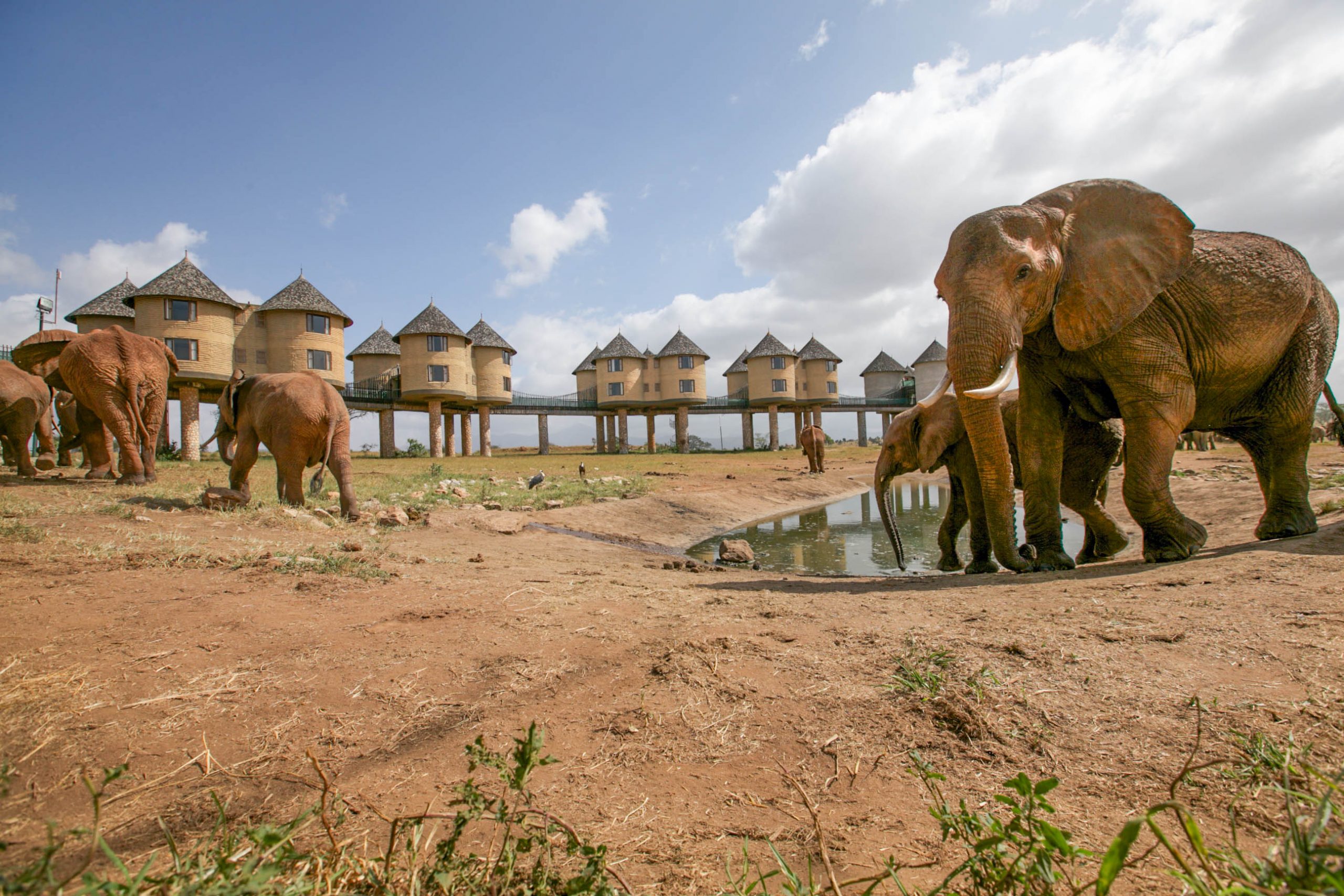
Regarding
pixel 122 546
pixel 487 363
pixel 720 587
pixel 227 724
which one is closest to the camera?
pixel 227 724

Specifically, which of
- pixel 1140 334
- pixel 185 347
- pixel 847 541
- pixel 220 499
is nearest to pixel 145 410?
pixel 220 499

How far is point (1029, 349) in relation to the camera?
20.4 ft

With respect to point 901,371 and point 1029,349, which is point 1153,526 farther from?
point 901,371

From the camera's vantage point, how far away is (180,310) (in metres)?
29.2

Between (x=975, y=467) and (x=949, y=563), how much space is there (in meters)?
1.39

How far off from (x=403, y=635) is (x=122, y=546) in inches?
135

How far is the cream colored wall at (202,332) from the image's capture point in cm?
2877

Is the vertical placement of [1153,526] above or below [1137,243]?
below

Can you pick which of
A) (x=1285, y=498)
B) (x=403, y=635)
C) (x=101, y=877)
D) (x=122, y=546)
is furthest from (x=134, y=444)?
(x=1285, y=498)

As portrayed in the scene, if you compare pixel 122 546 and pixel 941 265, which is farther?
pixel 941 265

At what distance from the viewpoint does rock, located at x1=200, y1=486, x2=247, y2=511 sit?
25.3 ft

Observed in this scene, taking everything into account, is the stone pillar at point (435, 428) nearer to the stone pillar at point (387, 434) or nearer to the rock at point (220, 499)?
the stone pillar at point (387, 434)

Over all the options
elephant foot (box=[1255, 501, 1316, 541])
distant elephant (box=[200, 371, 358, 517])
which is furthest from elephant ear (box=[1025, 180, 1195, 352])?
distant elephant (box=[200, 371, 358, 517])

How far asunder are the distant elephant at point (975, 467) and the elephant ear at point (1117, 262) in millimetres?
2073
